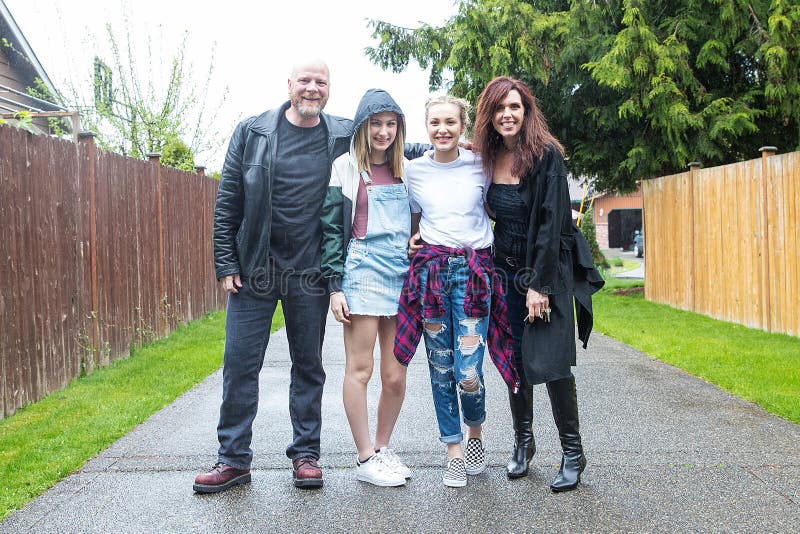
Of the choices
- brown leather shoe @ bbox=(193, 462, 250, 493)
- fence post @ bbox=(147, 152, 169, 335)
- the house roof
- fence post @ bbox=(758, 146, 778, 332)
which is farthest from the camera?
the house roof

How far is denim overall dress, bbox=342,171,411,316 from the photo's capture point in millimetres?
4031

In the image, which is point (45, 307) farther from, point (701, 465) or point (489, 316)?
point (701, 465)

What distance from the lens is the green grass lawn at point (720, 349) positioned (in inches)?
239

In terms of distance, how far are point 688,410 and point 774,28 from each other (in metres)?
7.18

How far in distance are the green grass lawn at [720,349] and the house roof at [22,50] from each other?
33.1ft

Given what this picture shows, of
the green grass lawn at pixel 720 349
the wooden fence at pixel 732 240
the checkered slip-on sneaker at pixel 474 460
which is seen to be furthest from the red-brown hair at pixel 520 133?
the wooden fence at pixel 732 240

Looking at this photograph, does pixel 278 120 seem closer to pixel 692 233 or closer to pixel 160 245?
pixel 160 245

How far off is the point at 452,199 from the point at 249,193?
1033 mm

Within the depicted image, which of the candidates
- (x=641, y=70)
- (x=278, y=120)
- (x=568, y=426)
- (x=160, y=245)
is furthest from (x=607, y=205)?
(x=278, y=120)

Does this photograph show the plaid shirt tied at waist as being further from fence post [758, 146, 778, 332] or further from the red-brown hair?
fence post [758, 146, 778, 332]

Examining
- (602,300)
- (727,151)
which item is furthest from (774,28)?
(602,300)

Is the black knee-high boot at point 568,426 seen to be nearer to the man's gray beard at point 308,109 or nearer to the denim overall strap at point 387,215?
the denim overall strap at point 387,215

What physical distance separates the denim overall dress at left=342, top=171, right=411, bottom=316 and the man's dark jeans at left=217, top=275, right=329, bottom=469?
26cm

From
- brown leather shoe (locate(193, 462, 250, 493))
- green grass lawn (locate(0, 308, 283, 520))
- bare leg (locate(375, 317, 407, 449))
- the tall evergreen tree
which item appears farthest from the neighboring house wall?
brown leather shoe (locate(193, 462, 250, 493))
